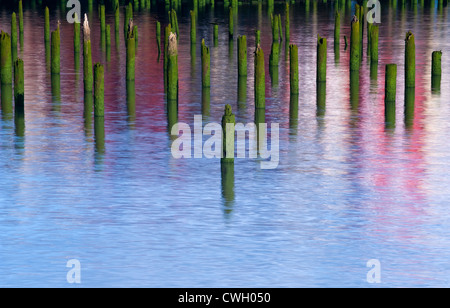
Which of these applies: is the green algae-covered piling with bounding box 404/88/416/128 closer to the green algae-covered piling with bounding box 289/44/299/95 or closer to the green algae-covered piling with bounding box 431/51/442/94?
the green algae-covered piling with bounding box 431/51/442/94

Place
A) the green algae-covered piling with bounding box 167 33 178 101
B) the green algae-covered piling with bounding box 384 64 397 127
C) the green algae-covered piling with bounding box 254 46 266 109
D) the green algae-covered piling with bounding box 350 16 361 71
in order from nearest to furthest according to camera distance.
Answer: the green algae-covered piling with bounding box 254 46 266 109 < the green algae-covered piling with bounding box 167 33 178 101 < the green algae-covered piling with bounding box 384 64 397 127 < the green algae-covered piling with bounding box 350 16 361 71

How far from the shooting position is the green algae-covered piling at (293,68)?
32.2 m

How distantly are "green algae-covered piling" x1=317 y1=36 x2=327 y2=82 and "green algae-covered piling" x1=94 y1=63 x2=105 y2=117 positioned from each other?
6.52 m

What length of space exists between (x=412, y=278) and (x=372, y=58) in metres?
24.0

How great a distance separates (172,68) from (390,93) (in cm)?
589

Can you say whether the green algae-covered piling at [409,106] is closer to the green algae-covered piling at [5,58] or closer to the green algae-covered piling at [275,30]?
the green algae-covered piling at [5,58]

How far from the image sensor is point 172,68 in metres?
31.8

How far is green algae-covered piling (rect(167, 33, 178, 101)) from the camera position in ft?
102

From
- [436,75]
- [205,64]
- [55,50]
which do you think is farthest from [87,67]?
[436,75]

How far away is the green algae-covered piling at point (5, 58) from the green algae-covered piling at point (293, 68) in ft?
24.2

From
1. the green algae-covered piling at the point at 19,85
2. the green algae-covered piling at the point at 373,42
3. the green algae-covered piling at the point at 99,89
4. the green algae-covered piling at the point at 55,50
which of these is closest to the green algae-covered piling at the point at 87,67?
the green algae-covered piling at the point at 55,50

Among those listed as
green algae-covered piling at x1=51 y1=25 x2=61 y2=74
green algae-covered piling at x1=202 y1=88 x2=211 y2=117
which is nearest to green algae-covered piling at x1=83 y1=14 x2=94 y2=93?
green algae-covered piling at x1=51 y1=25 x2=61 y2=74
